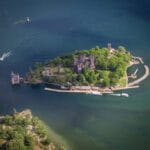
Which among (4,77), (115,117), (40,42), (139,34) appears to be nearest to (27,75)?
(4,77)

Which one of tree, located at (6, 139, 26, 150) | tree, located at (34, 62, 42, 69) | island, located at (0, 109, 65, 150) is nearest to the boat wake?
tree, located at (34, 62, 42, 69)

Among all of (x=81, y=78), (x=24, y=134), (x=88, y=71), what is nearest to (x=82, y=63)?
(x=88, y=71)

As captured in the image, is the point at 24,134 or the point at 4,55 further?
the point at 4,55

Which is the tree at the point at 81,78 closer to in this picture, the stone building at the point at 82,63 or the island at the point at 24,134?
the stone building at the point at 82,63

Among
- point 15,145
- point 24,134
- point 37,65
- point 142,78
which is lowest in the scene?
point 15,145

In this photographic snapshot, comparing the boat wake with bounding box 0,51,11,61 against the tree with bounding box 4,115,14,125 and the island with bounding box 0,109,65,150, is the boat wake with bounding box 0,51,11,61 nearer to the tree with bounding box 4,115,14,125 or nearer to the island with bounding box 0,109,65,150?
the island with bounding box 0,109,65,150

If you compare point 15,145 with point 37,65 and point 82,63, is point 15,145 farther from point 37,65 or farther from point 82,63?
point 82,63
